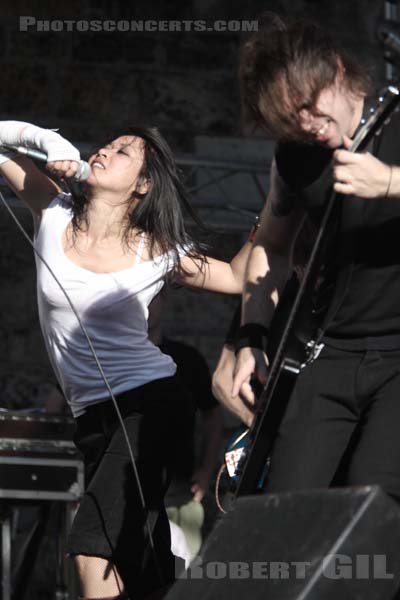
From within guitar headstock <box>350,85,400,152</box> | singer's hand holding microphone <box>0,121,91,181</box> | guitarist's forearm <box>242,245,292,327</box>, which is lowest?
guitarist's forearm <box>242,245,292,327</box>

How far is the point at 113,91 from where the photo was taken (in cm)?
673

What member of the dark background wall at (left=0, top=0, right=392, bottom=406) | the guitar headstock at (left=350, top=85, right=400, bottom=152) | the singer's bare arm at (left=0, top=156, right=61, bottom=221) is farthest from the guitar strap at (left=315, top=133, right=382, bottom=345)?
the dark background wall at (left=0, top=0, right=392, bottom=406)

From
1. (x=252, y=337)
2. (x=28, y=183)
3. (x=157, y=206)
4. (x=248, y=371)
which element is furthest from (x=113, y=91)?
(x=248, y=371)

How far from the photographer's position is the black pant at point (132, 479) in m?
3.34

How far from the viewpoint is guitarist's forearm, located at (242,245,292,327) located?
319cm

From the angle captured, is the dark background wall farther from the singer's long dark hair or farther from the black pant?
the black pant

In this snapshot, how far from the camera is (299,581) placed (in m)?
2.06

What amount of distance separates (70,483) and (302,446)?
2.59 m

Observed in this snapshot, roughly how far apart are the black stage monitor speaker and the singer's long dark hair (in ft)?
5.25

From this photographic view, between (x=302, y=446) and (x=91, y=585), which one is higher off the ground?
(x=302, y=446)

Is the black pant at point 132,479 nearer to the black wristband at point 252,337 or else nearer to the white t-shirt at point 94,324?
the white t-shirt at point 94,324

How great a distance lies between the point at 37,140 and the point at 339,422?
1.35 m

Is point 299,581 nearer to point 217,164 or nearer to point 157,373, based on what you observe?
point 157,373

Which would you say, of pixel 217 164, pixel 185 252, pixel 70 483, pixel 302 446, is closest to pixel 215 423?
pixel 70 483
